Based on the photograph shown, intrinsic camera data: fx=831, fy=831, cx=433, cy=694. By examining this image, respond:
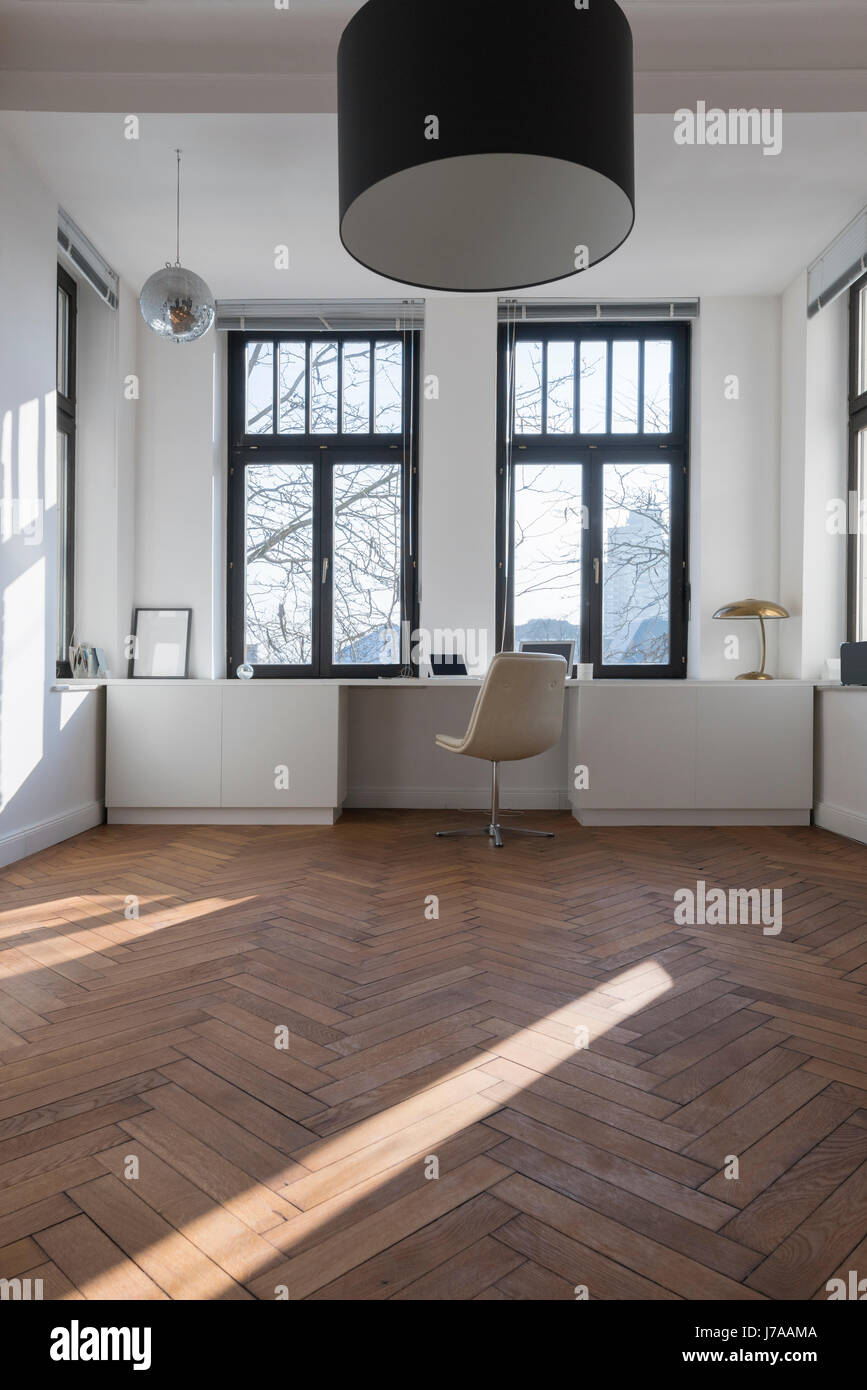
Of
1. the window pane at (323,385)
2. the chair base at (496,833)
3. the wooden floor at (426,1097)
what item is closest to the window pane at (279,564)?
the window pane at (323,385)

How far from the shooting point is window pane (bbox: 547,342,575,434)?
17.2 feet

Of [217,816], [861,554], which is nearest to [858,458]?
[861,554]

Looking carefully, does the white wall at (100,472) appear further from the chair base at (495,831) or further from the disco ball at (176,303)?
the chair base at (495,831)

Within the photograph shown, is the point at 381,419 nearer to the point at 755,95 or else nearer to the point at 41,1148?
the point at 755,95

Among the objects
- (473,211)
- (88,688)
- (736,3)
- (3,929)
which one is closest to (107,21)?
(473,211)

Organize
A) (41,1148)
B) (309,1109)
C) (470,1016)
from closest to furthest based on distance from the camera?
(41,1148) < (309,1109) < (470,1016)

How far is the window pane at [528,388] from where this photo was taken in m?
5.22

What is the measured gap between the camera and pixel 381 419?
17.2 feet

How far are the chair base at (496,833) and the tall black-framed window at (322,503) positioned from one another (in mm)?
1399

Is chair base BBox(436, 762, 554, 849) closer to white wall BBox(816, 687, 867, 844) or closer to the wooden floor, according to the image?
the wooden floor

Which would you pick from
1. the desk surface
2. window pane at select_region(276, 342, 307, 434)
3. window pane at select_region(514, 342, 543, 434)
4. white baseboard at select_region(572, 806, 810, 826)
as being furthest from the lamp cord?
white baseboard at select_region(572, 806, 810, 826)

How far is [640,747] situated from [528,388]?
94.8 inches

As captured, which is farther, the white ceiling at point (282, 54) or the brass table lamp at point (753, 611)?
the brass table lamp at point (753, 611)
